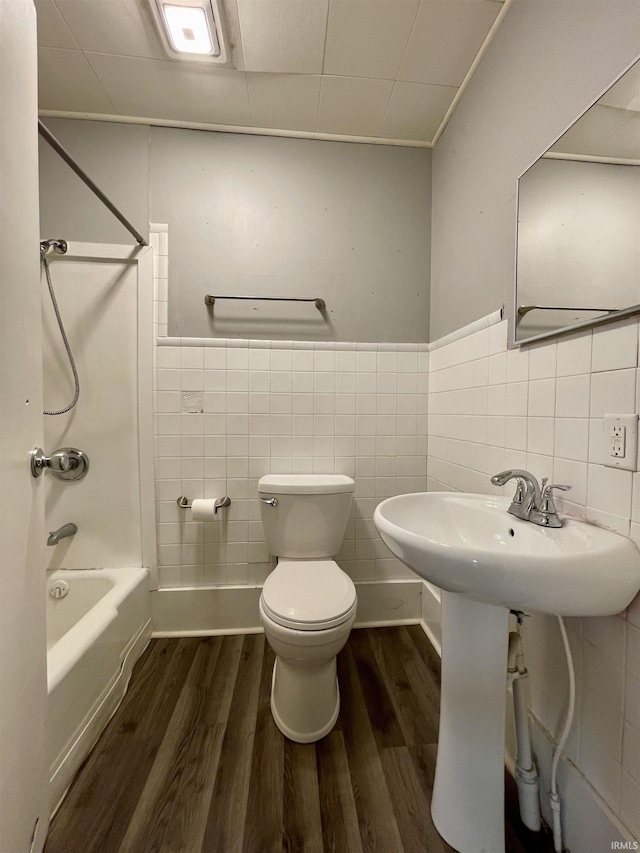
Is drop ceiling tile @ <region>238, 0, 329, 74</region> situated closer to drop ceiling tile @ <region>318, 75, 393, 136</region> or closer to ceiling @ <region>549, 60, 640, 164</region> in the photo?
drop ceiling tile @ <region>318, 75, 393, 136</region>

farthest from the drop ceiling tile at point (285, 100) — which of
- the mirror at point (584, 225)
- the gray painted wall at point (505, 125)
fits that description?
the mirror at point (584, 225)

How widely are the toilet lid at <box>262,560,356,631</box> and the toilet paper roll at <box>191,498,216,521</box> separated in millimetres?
382

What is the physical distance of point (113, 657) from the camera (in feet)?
3.80

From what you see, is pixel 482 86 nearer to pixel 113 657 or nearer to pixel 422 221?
pixel 422 221

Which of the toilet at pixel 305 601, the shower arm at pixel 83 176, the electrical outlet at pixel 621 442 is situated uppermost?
the shower arm at pixel 83 176

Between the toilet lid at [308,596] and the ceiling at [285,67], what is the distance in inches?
76.6

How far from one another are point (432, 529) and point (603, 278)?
76 cm

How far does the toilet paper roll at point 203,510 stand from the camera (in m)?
1.42

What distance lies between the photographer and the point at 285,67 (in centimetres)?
122

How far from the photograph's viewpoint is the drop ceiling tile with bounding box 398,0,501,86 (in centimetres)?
104

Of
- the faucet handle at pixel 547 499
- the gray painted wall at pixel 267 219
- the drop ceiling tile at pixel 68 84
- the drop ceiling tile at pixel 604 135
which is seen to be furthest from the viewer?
the gray painted wall at pixel 267 219

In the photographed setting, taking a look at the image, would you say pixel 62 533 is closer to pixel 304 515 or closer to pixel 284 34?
pixel 304 515

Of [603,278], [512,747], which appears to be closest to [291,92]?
[603,278]

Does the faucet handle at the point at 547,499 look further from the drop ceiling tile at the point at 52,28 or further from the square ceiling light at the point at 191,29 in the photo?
the drop ceiling tile at the point at 52,28
